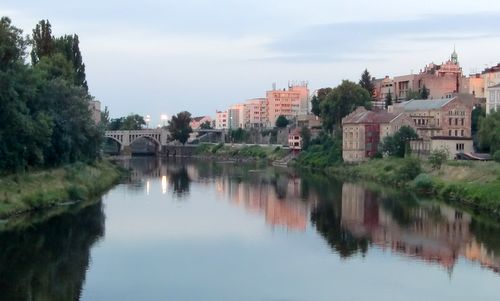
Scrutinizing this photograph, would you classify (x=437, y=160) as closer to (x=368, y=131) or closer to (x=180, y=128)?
(x=368, y=131)

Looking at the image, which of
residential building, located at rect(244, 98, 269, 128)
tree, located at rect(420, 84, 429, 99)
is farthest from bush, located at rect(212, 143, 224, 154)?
tree, located at rect(420, 84, 429, 99)

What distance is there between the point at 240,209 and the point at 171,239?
329 inches

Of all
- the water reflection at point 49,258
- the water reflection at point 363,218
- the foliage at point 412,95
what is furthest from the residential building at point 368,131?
the water reflection at point 49,258

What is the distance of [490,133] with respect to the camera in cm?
4191

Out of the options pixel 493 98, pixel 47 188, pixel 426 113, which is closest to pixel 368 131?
pixel 426 113

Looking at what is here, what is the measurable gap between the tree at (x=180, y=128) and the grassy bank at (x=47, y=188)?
48996mm

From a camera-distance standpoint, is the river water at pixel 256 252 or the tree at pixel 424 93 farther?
the tree at pixel 424 93

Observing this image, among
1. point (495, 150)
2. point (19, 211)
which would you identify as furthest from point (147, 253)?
point (495, 150)

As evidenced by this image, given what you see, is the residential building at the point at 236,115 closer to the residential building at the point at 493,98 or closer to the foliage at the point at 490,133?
the residential building at the point at 493,98

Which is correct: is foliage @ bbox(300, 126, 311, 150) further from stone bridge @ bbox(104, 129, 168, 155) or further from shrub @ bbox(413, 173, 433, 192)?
shrub @ bbox(413, 173, 433, 192)

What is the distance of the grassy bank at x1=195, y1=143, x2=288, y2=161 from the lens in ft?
234

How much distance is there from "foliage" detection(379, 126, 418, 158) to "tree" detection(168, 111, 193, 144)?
42831mm

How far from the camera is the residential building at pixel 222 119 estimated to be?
12453cm

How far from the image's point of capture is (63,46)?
4453 centimetres
